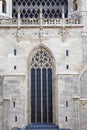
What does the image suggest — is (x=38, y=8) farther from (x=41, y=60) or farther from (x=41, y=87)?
(x=41, y=87)

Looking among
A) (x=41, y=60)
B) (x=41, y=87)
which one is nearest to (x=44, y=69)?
(x=41, y=60)

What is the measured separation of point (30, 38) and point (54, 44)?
7.20 ft

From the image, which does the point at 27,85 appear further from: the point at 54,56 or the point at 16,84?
the point at 54,56

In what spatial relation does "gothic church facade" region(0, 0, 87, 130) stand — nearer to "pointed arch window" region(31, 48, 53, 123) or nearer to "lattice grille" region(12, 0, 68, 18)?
"pointed arch window" region(31, 48, 53, 123)

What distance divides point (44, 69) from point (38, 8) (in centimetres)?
614

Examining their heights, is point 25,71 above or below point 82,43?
below

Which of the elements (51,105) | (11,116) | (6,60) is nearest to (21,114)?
(11,116)

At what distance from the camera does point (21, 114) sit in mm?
31406

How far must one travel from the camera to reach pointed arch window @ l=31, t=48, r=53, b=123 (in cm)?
3247

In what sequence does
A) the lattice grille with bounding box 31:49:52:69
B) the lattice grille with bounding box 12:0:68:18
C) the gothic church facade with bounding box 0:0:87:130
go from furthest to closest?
the lattice grille with bounding box 12:0:68:18 → the lattice grille with bounding box 31:49:52:69 → the gothic church facade with bounding box 0:0:87:130

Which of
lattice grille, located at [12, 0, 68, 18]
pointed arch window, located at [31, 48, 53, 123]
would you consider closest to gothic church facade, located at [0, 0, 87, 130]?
pointed arch window, located at [31, 48, 53, 123]

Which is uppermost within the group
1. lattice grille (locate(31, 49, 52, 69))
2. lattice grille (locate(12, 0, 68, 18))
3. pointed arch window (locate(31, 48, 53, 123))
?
lattice grille (locate(12, 0, 68, 18))

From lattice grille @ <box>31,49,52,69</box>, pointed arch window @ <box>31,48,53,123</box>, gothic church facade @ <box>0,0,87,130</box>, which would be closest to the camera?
gothic church facade @ <box>0,0,87,130</box>

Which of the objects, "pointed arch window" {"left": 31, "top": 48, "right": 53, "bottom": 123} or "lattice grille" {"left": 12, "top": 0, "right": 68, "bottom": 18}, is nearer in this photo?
"pointed arch window" {"left": 31, "top": 48, "right": 53, "bottom": 123}
